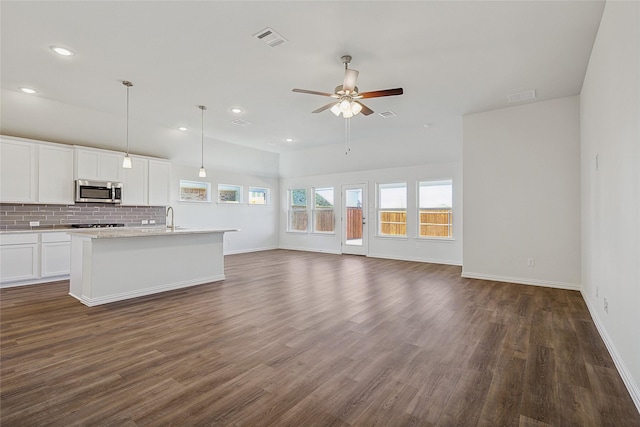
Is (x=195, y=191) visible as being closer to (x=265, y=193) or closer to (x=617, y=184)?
(x=265, y=193)

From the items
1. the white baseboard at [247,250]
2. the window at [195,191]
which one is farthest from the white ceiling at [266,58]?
the white baseboard at [247,250]

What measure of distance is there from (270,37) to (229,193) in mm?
6313

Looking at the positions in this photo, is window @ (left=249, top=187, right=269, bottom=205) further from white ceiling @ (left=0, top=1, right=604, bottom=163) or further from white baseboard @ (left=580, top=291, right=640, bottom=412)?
white baseboard @ (left=580, top=291, right=640, bottom=412)

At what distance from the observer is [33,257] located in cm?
510

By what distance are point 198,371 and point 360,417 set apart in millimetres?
1254

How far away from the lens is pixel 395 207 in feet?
27.1

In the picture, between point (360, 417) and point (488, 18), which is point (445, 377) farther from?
point (488, 18)

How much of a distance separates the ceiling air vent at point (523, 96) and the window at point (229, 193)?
7068 millimetres

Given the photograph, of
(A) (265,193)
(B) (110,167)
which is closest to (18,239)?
(B) (110,167)

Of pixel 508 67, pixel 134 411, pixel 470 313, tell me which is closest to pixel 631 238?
pixel 470 313

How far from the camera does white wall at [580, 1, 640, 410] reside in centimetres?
205

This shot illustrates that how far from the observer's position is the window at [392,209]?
26.6ft

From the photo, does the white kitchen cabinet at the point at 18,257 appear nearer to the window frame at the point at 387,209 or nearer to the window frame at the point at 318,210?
the window frame at the point at 318,210

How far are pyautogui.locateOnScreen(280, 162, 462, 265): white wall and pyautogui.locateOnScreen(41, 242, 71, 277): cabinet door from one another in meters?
5.90
